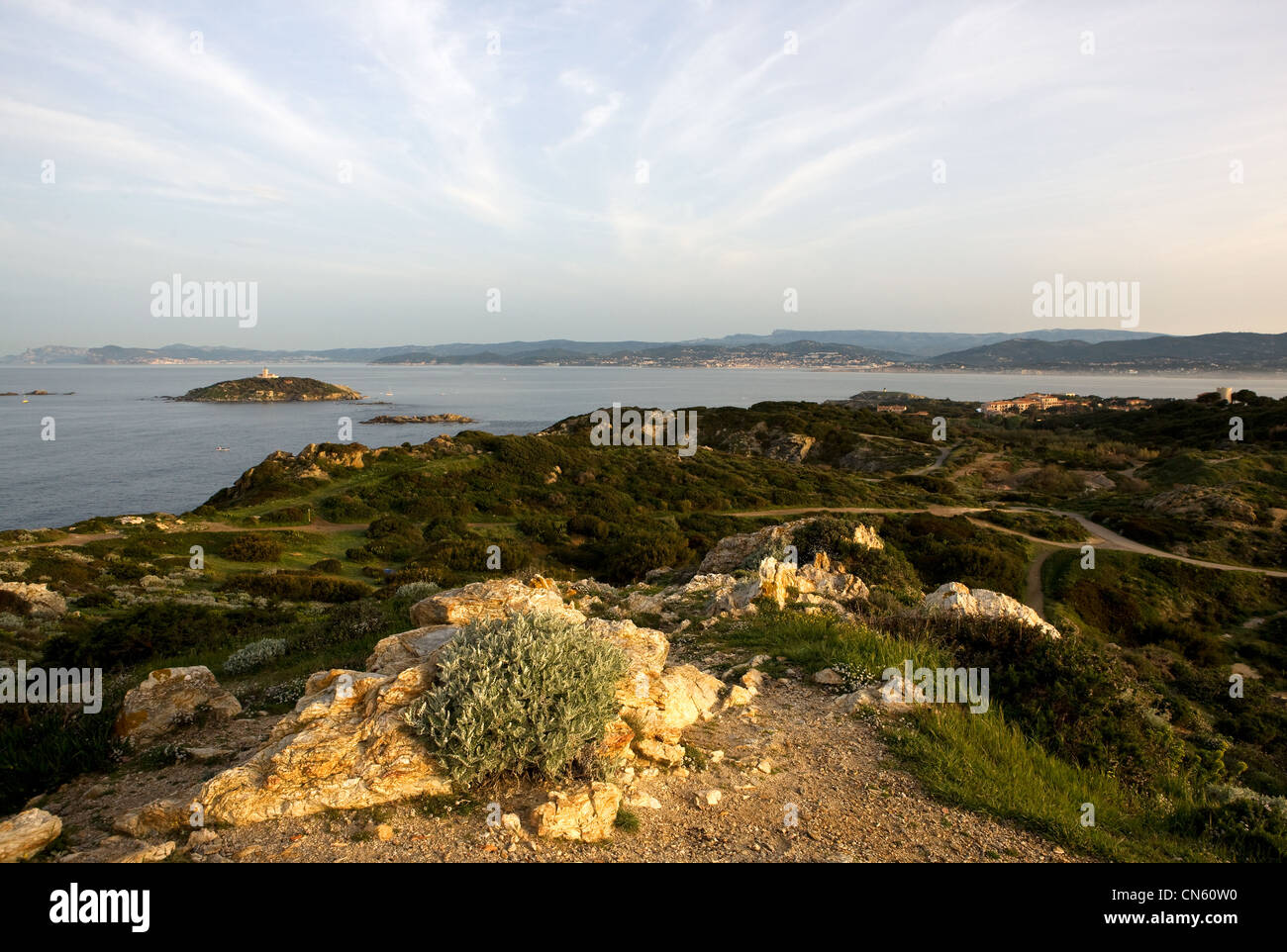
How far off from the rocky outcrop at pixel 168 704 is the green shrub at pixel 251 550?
61.5 feet

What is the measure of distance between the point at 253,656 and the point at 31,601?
10.6 metres

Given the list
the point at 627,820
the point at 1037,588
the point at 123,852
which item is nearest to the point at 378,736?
the point at 123,852

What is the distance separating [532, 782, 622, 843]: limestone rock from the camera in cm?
437

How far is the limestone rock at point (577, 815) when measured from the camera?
4.37 m

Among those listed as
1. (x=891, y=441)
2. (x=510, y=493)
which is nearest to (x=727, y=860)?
(x=510, y=493)

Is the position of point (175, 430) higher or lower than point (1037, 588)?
higher

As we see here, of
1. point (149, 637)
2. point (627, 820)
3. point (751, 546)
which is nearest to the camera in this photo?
point (627, 820)

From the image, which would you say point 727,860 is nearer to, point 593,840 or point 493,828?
point 593,840

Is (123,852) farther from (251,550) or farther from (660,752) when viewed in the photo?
(251,550)

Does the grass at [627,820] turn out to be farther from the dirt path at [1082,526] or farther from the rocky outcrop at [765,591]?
the dirt path at [1082,526]

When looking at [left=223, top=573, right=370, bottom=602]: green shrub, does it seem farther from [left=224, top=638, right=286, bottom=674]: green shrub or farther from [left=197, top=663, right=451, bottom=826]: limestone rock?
[left=197, top=663, right=451, bottom=826]: limestone rock

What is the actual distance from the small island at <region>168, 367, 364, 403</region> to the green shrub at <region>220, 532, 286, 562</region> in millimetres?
136446

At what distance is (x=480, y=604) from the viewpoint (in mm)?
8125
